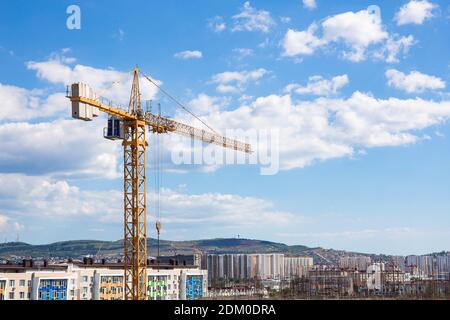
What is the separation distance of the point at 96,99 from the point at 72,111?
83.5 inches

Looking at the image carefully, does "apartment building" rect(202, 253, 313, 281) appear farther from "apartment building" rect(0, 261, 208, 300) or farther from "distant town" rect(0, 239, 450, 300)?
"apartment building" rect(0, 261, 208, 300)

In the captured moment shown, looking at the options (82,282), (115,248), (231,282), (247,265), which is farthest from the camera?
(115,248)

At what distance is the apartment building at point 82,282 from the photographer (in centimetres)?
3028

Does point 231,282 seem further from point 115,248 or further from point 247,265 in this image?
point 115,248

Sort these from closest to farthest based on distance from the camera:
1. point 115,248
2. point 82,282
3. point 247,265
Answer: point 82,282, point 247,265, point 115,248

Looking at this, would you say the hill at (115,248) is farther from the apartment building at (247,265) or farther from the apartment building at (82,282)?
the apartment building at (82,282)

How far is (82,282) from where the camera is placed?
33.9 metres

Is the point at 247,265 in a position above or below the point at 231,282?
above

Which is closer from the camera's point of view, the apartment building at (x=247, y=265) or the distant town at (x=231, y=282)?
the distant town at (x=231, y=282)

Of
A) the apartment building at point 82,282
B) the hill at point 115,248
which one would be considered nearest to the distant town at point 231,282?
the apartment building at point 82,282

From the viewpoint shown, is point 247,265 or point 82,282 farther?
point 247,265

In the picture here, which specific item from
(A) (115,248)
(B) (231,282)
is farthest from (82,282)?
(A) (115,248)

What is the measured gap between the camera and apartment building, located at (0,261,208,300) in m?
30.3
